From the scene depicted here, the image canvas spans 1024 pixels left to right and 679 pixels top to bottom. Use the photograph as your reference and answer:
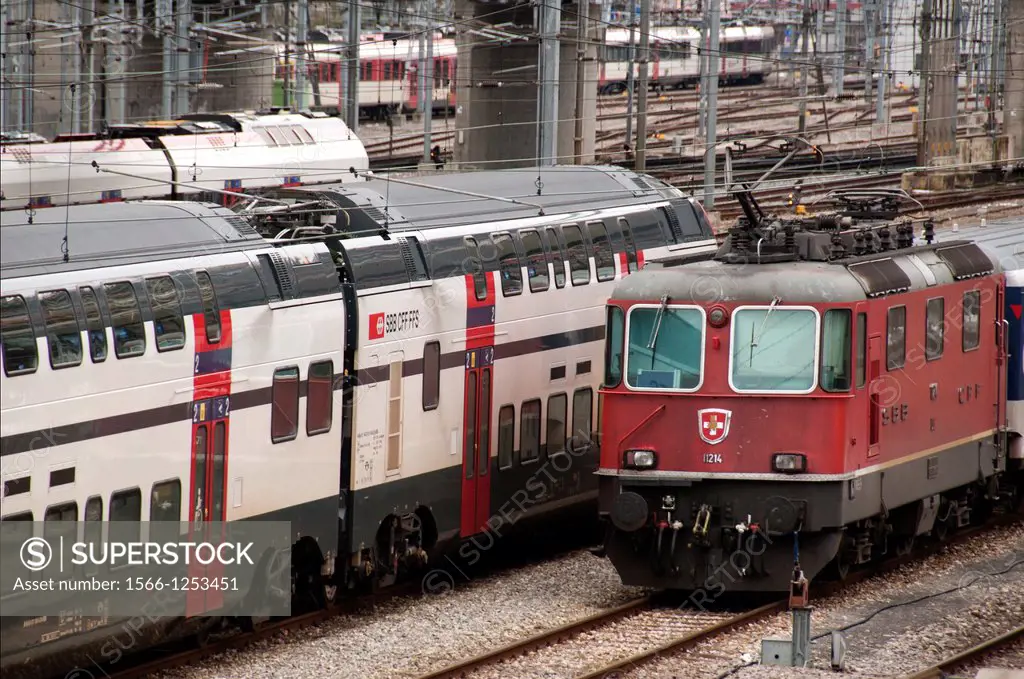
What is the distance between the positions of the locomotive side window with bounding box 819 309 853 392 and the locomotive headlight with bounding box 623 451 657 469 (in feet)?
5.36

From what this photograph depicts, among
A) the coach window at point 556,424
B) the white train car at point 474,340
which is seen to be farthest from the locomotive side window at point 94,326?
the coach window at point 556,424

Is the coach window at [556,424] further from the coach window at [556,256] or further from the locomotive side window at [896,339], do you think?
the locomotive side window at [896,339]

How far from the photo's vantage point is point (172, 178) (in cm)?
2928

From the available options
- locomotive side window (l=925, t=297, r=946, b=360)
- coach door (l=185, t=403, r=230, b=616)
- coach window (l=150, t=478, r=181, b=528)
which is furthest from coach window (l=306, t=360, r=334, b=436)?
locomotive side window (l=925, t=297, r=946, b=360)

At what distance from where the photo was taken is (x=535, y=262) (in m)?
18.1

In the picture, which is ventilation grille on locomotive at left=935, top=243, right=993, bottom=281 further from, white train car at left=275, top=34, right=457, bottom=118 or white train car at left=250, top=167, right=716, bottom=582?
white train car at left=275, top=34, right=457, bottom=118

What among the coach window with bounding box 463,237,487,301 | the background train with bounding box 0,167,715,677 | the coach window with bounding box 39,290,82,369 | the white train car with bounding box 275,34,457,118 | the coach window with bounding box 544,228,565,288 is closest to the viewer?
the coach window with bounding box 39,290,82,369

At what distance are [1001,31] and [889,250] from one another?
2441cm

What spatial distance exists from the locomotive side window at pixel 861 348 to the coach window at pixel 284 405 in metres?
4.91

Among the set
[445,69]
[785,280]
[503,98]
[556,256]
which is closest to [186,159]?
[503,98]

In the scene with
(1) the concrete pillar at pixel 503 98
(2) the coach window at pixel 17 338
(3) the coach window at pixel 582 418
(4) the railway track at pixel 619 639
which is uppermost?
(1) the concrete pillar at pixel 503 98

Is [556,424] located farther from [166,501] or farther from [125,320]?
[125,320]

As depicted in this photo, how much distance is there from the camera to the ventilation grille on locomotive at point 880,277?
1583cm

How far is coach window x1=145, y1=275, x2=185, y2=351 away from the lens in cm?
1329
